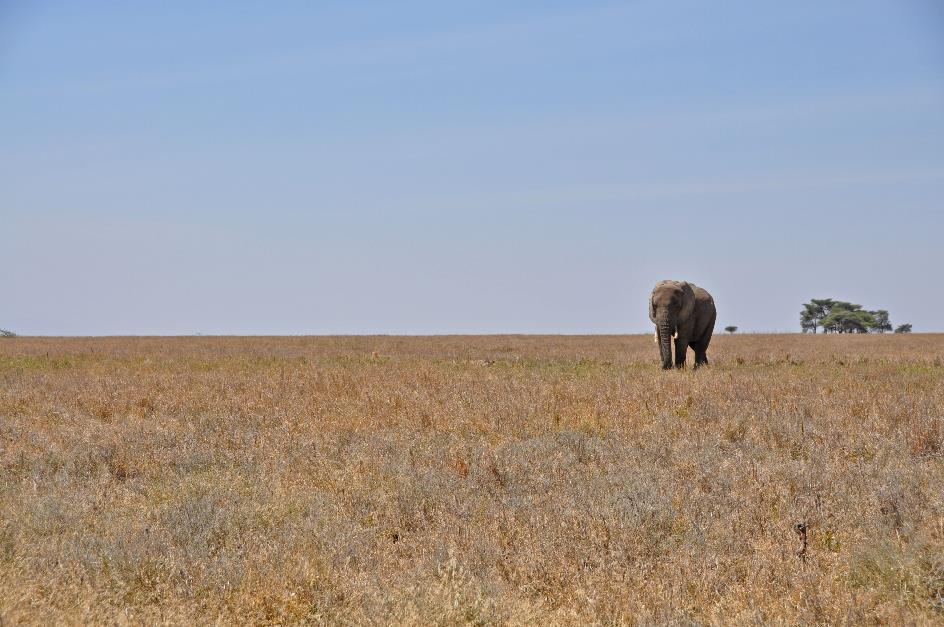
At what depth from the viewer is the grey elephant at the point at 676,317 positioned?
65.0 ft

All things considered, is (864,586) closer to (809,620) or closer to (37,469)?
(809,620)

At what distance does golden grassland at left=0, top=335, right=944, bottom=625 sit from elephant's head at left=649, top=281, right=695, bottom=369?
8558 mm

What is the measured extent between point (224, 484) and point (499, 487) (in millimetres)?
2271

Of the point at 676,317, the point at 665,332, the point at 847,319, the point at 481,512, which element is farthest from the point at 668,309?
the point at 847,319

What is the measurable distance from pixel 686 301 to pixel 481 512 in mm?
15318

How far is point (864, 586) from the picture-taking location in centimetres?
468

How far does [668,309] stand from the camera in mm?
19859

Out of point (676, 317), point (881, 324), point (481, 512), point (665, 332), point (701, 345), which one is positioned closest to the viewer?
point (481, 512)

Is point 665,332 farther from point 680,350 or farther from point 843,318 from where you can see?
point 843,318

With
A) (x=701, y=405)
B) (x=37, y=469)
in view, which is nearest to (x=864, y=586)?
(x=701, y=405)

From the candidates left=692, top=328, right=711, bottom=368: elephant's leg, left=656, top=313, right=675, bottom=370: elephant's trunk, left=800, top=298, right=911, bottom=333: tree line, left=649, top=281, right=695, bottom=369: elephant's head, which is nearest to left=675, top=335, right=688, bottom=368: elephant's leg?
left=649, top=281, right=695, bottom=369: elephant's head

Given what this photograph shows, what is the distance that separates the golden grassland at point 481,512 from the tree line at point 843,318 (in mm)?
66835

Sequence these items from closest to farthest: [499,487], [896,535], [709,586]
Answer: [709,586] → [896,535] → [499,487]

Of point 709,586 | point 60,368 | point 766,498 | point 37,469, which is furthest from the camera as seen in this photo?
point 60,368
